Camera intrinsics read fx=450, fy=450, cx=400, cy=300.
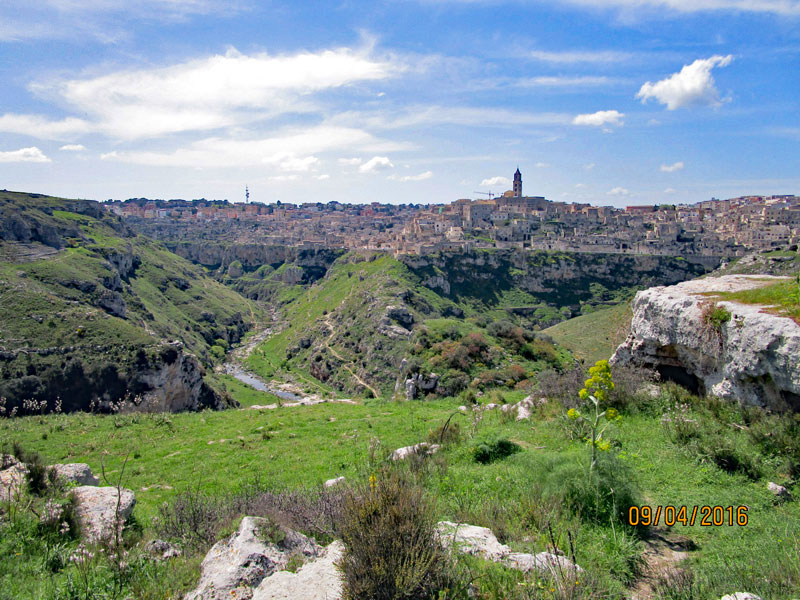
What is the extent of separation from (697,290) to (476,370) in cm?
1524

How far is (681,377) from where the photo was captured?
9.86 metres

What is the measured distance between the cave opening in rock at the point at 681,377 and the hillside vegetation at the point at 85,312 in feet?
68.0

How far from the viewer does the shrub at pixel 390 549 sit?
11.3 feet

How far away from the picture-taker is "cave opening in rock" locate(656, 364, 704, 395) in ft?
30.9

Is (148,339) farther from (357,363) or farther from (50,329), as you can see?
(357,363)

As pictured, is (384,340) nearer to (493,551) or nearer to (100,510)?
(100,510)

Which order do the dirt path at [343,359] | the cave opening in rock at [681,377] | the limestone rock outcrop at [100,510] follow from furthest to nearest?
the dirt path at [343,359], the cave opening in rock at [681,377], the limestone rock outcrop at [100,510]

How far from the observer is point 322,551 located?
479 cm

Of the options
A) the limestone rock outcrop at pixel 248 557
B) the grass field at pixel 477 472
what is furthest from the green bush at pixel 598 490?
the limestone rock outcrop at pixel 248 557

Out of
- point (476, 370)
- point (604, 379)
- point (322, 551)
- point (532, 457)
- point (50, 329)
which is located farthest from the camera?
point (50, 329)

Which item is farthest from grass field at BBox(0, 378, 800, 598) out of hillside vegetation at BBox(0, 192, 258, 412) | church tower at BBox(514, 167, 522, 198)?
church tower at BBox(514, 167, 522, 198)

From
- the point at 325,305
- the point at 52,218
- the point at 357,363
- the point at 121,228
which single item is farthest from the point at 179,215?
the point at 357,363

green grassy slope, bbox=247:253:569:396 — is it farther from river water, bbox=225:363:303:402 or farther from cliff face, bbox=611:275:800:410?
cliff face, bbox=611:275:800:410

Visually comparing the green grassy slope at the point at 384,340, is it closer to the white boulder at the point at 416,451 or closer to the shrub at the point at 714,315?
the shrub at the point at 714,315
